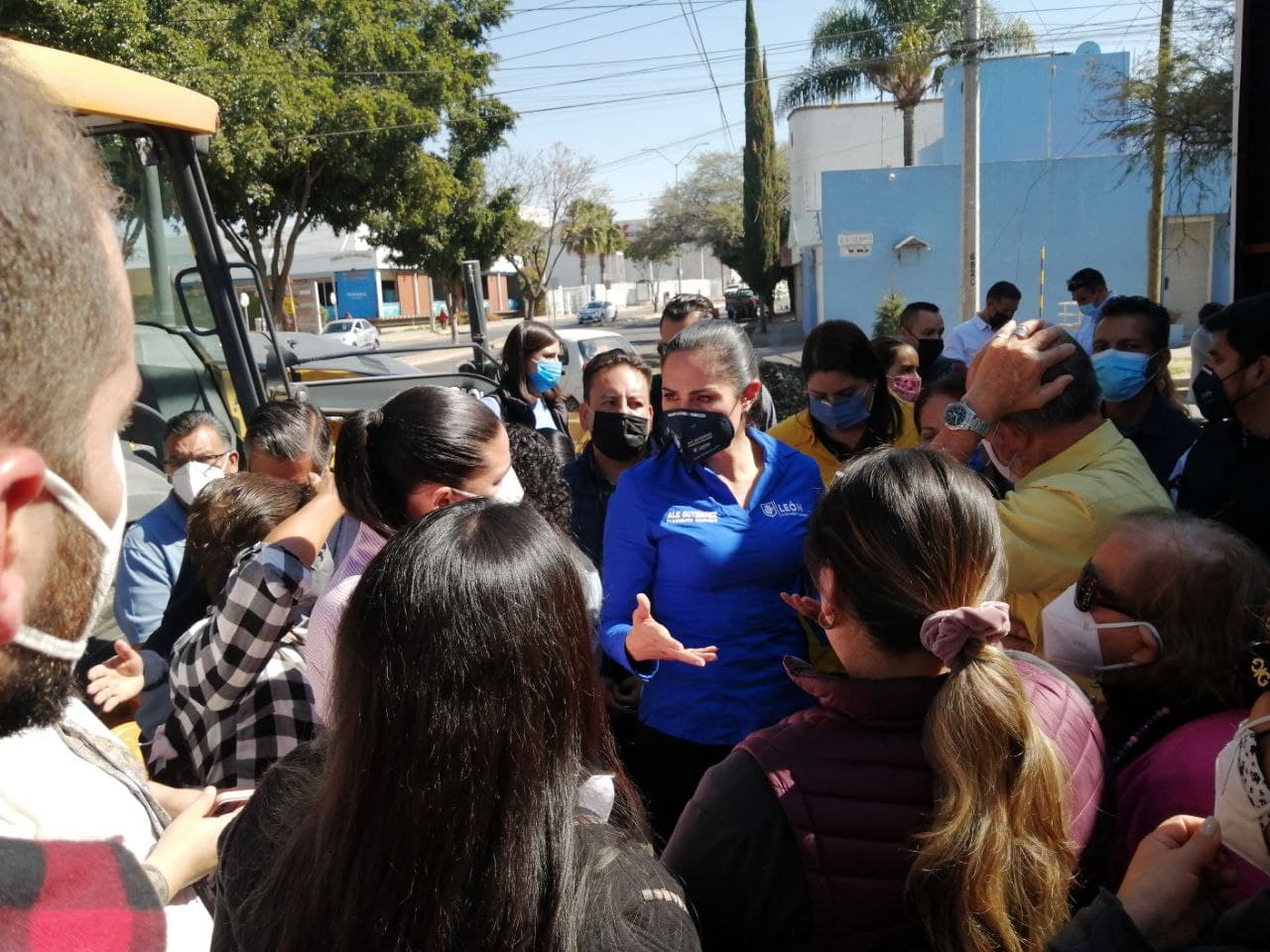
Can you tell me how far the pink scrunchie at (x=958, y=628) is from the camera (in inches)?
58.4

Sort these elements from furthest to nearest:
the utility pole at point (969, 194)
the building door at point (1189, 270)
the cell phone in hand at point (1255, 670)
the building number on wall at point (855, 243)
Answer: the building number on wall at point (855, 243) < the building door at point (1189, 270) < the utility pole at point (969, 194) < the cell phone in hand at point (1255, 670)

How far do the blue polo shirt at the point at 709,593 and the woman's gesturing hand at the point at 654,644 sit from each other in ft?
0.43

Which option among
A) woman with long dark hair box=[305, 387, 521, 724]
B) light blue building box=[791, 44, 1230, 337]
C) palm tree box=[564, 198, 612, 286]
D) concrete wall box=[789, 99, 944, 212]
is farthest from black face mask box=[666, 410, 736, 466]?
palm tree box=[564, 198, 612, 286]

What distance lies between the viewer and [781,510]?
2.64 metres

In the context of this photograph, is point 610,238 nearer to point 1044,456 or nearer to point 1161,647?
point 1044,456

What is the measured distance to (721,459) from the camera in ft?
8.88

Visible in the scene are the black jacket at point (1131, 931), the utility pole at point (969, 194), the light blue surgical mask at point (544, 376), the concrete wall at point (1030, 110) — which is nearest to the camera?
the black jacket at point (1131, 931)

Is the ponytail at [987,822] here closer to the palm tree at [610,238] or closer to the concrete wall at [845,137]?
the concrete wall at [845,137]

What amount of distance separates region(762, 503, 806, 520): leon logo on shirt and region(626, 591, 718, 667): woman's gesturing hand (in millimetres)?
471

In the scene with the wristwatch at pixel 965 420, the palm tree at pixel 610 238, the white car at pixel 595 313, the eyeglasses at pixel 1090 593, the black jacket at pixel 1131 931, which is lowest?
the black jacket at pixel 1131 931

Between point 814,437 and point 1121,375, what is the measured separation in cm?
116

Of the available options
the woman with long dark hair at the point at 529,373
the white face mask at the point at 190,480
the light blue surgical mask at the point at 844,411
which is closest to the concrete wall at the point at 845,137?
the woman with long dark hair at the point at 529,373

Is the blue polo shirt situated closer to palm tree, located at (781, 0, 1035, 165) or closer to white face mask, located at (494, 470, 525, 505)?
white face mask, located at (494, 470, 525, 505)

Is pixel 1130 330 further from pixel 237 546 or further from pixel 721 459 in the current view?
pixel 237 546
